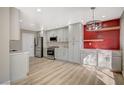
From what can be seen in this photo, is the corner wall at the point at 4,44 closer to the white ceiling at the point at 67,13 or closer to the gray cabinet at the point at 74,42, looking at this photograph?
the white ceiling at the point at 67,13

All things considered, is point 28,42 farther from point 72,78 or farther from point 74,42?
point 72,78

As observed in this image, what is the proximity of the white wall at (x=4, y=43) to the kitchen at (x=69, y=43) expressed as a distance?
1.61 feet

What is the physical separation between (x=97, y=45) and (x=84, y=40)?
91 cm

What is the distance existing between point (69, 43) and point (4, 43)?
166 inches

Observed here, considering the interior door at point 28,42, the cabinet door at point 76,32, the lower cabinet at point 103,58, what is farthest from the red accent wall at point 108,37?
the interior door at point 28,42

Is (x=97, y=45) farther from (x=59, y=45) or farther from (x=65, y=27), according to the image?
(x=59, y=45)

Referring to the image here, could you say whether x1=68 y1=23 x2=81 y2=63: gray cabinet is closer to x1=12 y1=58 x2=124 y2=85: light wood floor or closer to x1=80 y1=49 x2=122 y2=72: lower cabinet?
x1=80 y1=49 x2=122 y2=72: lower cabinet

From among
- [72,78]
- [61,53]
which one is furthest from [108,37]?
[61,53]

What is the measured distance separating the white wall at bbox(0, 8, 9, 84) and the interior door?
230 inches

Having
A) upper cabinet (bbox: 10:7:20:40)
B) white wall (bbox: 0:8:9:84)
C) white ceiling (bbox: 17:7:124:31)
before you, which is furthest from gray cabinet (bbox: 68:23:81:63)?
white wall (bbox: 0:8:9:84)

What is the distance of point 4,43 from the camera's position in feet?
7.98
